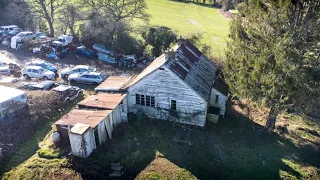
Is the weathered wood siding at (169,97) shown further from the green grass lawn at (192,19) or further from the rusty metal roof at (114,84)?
the green grass lawn at (192,19)

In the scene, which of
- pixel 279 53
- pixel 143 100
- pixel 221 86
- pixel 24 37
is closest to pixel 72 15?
pixel 24 37

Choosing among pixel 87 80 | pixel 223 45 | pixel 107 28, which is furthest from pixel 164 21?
pixel 87 80

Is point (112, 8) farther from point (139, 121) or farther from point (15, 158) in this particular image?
point (15, 158)

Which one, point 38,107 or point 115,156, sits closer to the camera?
point 115,156

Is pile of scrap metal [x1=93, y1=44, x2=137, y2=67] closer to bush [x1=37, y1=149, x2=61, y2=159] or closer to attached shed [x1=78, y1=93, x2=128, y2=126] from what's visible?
attached shed [x1=78, y1=93, x2=128, y2=126]

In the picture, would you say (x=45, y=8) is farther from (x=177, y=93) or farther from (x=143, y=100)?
(x=177, y=93)

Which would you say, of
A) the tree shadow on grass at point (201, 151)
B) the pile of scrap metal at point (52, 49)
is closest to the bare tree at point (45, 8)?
the pile of scrap metal at point (52, 49)
